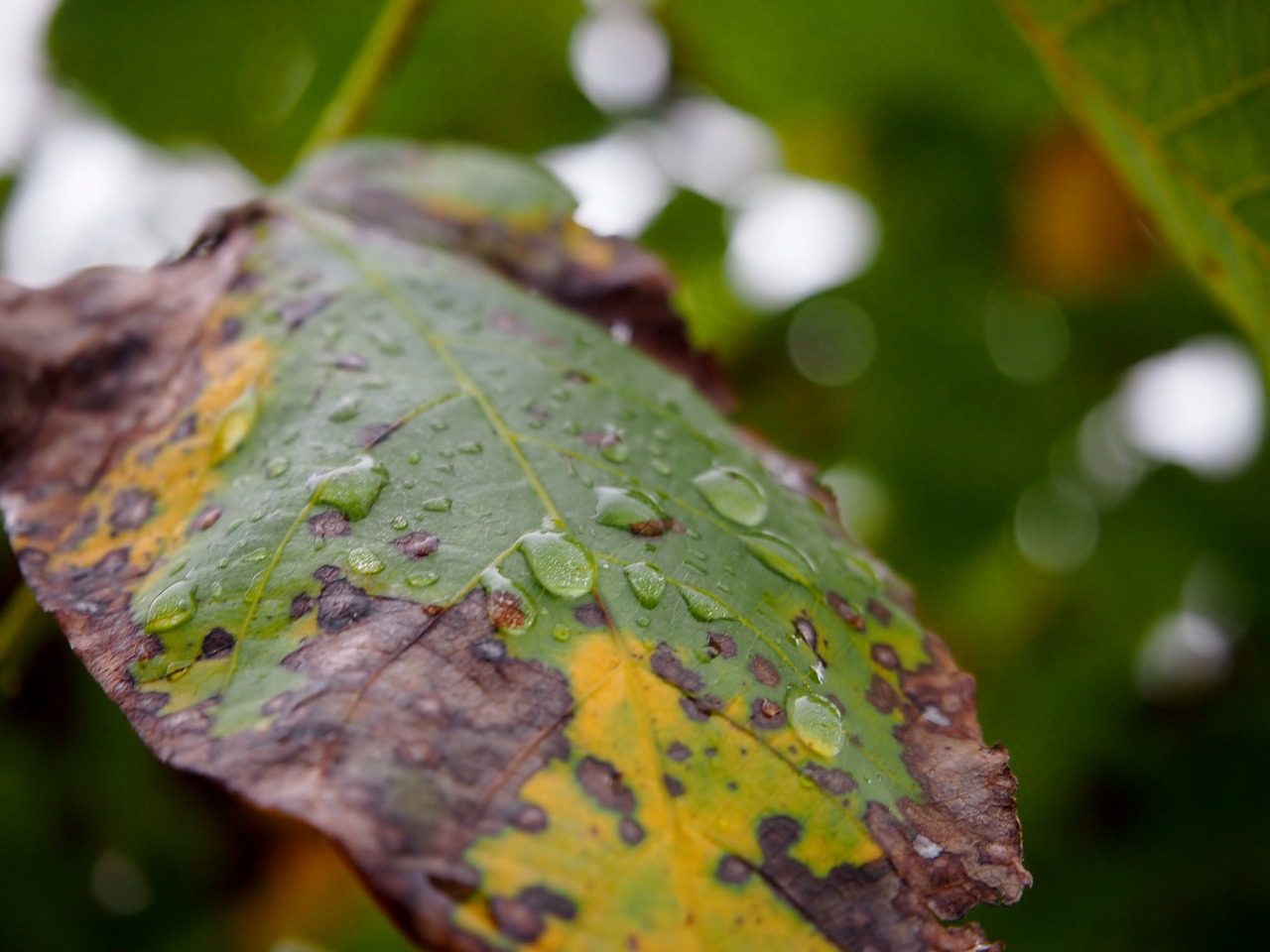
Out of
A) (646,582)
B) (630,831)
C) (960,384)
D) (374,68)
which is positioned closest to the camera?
(630,831)

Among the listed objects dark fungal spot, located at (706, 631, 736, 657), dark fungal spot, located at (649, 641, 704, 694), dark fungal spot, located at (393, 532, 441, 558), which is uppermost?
dark fungal spot, located at (706, 631, 736, 657)

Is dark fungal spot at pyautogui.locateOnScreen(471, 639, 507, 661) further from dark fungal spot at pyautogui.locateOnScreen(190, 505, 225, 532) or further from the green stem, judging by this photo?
the green stem

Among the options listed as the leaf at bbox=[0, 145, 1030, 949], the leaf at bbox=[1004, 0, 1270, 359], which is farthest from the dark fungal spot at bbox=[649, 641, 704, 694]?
the leaf at bbox=[1004, 0, 1270, 359]

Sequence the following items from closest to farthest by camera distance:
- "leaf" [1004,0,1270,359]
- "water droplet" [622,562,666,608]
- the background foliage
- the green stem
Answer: "water droplet" [622,562,666,608] → "leaf" [1004,0,1270,359] → the green stem → the background foliage

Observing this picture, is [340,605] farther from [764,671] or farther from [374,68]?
[374,68]

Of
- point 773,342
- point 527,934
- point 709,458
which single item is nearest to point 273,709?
point 527,934

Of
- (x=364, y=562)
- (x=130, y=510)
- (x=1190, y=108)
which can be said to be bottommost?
(x=130, y=510)

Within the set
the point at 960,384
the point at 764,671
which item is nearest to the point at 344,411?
the point at 764,671
